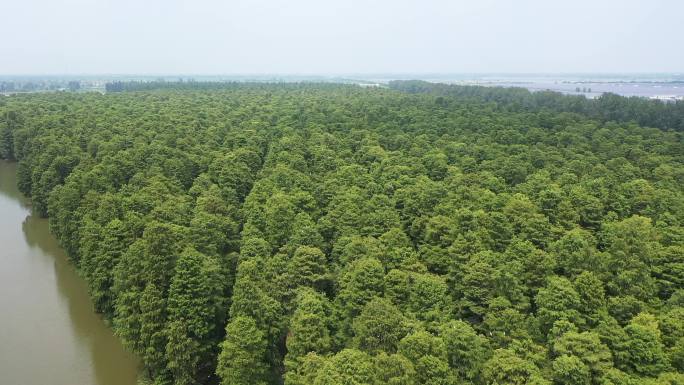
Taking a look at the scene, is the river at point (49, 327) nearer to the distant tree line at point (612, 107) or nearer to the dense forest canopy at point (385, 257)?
the dense forest canopy at point (385, 257)

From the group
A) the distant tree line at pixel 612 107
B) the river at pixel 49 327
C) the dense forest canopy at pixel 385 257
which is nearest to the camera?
the dense forest canopy at pixel 385 257

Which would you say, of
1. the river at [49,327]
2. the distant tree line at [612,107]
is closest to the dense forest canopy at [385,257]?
the river at [49,327]

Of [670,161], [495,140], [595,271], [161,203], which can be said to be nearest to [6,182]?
[161,203]

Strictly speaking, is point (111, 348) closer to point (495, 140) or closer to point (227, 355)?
point (227, 355)

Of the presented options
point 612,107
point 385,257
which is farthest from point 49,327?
point 612,107

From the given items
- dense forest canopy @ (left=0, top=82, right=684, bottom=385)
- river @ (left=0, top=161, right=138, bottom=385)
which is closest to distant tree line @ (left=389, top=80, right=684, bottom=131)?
dense forest canopy @ (left=0, top=82, right=684, bottom=385)

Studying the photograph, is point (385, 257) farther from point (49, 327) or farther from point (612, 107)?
point (612, 107)

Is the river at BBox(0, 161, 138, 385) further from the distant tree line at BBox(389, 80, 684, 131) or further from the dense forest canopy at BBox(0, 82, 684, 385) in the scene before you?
the distant tree line at BBox(389, 80, 684, 131)
